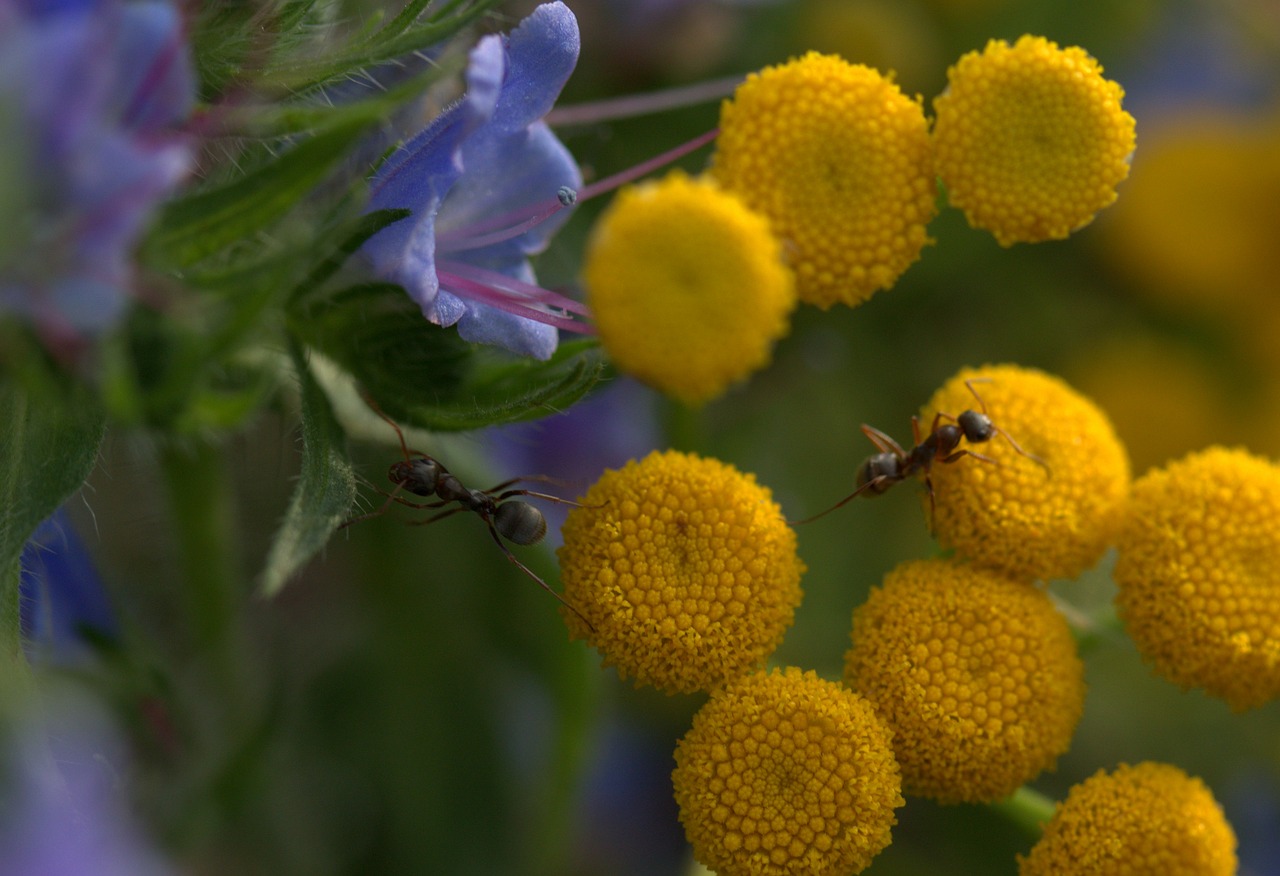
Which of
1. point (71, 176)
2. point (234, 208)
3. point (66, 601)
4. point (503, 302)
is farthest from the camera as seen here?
point (66, 601)

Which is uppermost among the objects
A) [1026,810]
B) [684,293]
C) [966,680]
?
[684,293]

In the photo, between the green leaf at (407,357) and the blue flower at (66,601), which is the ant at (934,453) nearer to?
the green leaf at (407,357)

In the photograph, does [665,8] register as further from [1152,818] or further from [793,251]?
[1152,818]

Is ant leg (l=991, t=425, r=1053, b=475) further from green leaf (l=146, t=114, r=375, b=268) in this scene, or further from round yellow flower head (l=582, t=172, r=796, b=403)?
green leaf (l=146, t=114, r=375, b=268)

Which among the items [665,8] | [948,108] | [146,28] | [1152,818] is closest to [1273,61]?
[665,8]

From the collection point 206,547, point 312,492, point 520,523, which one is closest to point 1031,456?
point 520,523

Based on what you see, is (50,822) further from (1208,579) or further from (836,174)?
(1208,579)
